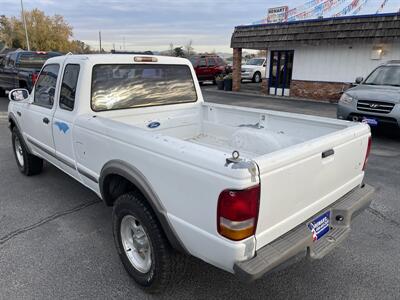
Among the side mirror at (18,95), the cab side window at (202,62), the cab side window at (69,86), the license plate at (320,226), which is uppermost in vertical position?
the cab side window at (202,62)

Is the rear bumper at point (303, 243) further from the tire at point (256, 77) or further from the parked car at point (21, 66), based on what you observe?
the tire at point (256, 77)

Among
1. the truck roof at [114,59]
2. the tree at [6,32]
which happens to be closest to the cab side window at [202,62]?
the truck roof at [114,59]

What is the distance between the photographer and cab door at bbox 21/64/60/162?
152 inches

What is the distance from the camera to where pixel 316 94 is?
583 inches

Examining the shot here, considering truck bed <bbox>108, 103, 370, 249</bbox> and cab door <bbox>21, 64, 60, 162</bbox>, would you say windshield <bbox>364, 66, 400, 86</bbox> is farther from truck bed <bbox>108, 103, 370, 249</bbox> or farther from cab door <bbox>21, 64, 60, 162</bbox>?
cab door <bbox>21, 64, 60, 162</bbox>

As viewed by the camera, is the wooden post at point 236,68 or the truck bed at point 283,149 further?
the wooden post at point 236,68

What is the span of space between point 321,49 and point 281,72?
7.65 feet

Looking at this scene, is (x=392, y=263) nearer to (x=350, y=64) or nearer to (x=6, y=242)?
(x=6, y=242)

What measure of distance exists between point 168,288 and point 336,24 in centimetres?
1385

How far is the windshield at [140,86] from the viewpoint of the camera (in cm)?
342

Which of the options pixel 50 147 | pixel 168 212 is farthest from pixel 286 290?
pixel 50 147

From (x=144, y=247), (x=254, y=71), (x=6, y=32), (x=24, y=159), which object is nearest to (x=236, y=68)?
(x=254, y=71)

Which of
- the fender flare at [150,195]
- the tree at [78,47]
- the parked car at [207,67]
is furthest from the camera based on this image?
the tree at [78,47]

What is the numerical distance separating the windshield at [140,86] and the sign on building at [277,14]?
13.4 m
